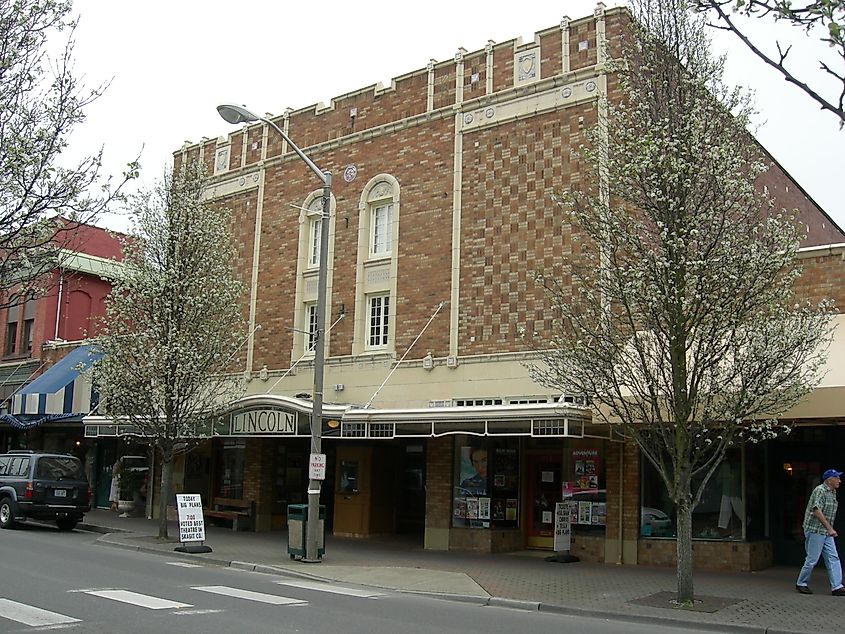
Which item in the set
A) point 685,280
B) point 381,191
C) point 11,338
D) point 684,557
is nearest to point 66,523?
point 381,191

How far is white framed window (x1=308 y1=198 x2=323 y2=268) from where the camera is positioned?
911 inches

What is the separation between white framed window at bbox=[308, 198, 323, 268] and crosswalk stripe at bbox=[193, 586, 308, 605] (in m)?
11.3

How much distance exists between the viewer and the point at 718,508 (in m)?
16.3

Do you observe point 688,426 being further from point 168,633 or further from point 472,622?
point 168,633

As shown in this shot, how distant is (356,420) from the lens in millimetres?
18719

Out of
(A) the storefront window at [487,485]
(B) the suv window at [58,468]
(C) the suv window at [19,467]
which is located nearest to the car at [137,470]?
(B) the suv window at [58,468]

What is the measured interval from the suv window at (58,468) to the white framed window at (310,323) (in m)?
6.48

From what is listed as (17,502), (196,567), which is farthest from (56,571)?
(17,502)

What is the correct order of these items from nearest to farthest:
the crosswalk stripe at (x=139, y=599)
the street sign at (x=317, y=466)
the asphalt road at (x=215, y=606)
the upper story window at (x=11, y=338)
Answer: the asphalt road at (x=215, y=606) → the crosswalk stripe at (x=139, y=599) → the street sign at (x=317, y=466) → the upper story window at (x=11, y=338)

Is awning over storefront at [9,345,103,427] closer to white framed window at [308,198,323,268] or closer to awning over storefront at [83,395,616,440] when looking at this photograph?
awning over storefront at [83,395,616,440]

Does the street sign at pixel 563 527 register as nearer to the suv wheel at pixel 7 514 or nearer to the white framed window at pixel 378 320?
the white framed window at pixel 378 320

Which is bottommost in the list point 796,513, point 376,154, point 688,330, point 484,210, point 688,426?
point 796,513

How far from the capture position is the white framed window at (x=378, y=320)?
21312mm

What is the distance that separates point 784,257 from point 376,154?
11.9 m
